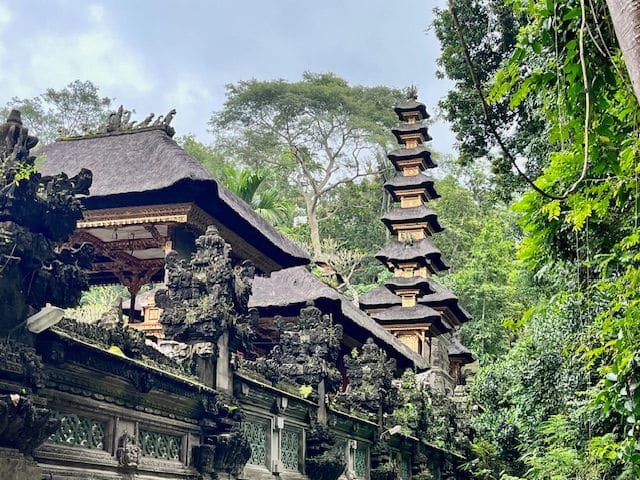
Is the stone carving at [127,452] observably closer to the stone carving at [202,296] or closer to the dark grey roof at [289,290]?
the stone carving at [202,296]

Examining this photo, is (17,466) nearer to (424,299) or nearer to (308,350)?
(308,350)

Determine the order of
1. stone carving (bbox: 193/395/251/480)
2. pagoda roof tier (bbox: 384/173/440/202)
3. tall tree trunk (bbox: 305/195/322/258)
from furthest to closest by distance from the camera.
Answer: tall tree trunk (bbox: 305/195/322/258) < pagoda roof tier (bbox: 384/173/440/202) < stone carving (bbox: 193/395/251/480)

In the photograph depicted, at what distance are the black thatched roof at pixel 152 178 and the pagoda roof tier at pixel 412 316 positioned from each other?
14544mm

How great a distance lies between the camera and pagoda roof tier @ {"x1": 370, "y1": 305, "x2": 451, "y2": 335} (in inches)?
1155

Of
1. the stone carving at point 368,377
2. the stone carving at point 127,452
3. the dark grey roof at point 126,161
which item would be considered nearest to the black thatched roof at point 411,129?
the stone carving at point 368,377

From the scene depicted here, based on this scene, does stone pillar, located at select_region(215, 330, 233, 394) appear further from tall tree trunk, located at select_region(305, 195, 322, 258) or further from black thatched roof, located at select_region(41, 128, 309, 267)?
tall tree trunk, located at select_region(305, 195, 322, 258)

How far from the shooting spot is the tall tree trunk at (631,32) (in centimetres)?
271

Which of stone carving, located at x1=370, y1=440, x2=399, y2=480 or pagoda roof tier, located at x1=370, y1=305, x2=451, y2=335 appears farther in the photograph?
pagoda roof tier, located at x1=370, y1=305, x2=451, y2=335

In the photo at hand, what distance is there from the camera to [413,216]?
32688mm

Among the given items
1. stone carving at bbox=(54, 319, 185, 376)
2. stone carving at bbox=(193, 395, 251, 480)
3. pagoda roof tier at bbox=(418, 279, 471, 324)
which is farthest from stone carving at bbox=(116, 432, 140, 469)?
pagoda roof tier at bbox=(418, 279, 471, 324)

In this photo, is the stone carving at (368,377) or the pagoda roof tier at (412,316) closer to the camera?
the stone carving at (368,377)

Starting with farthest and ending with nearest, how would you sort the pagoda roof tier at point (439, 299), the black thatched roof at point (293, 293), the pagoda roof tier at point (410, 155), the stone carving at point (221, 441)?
the pagoda roof tier at point (410, 155) → the pagoda roof tier at point (439, 299) → the black thatched roof at point (293, 293) → the stone carving at point (221, 441)

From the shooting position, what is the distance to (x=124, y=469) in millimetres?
7133

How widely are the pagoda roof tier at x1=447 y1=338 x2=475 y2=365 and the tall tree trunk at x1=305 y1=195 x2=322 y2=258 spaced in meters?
9.81
